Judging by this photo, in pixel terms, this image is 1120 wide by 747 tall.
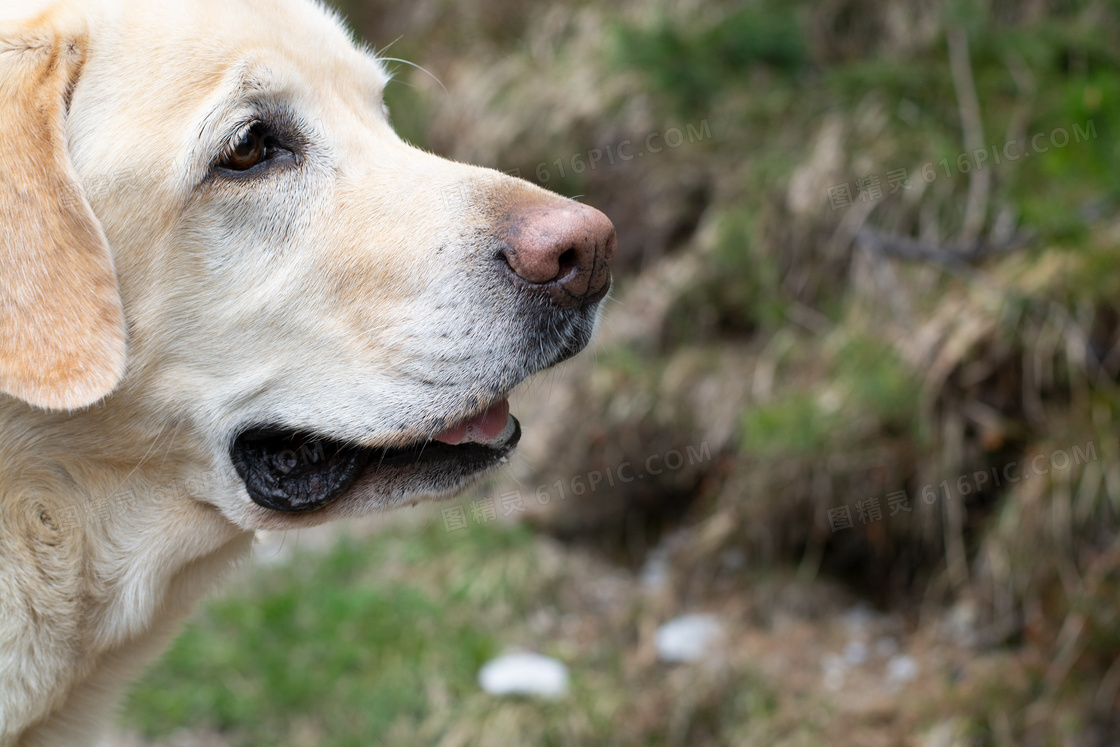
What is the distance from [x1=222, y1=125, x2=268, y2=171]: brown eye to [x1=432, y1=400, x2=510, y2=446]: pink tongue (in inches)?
26.2

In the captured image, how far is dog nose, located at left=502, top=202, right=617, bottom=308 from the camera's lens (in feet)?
5.88

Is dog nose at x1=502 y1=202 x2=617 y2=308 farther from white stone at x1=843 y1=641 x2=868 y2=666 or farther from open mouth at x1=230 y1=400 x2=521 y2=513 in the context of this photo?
white stone at x1=843 y1=641 x2=868 y2=666

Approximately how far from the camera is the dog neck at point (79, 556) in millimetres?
1800

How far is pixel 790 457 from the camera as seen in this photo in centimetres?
419

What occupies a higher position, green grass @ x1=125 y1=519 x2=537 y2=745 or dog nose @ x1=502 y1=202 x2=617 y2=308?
dog nose @ x1=502 y1=202 x2=617 y2=308

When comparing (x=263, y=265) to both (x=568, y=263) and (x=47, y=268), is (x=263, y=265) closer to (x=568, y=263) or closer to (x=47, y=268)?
(x=47, y=268)

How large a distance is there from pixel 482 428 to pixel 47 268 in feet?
2.80

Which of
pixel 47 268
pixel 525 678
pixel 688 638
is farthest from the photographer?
pixel 688 638

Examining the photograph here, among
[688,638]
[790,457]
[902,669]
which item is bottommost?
[688,638]

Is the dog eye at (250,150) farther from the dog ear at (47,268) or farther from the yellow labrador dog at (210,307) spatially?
the dog ear at (47,268)

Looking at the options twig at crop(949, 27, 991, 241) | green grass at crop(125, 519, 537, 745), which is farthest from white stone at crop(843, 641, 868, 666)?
twig at crop(949, 27, 991, 241)

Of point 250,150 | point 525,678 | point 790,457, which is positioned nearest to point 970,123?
point 790,457

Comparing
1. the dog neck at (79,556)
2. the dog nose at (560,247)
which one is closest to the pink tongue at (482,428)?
the dog nose at (560,247)

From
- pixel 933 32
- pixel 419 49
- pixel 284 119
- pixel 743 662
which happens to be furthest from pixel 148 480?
pixel 419 49
